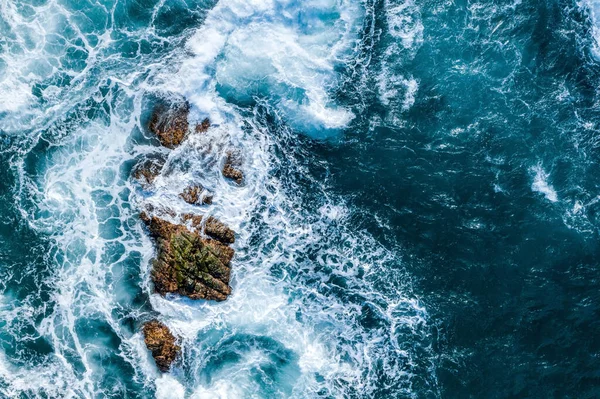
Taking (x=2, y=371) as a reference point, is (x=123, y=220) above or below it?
above

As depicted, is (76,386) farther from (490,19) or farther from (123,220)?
(490,19)

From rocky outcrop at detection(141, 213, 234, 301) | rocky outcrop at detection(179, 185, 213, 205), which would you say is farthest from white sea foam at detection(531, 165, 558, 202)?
rocky outcrop at detection(179, 185, 213, 205)

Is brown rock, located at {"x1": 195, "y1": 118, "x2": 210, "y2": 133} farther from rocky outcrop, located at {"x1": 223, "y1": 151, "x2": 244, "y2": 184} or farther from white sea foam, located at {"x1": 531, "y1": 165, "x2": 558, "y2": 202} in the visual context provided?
white sea foam, located at {"x1": 531, "y1": 165, "x2": 558, "y2": 202}

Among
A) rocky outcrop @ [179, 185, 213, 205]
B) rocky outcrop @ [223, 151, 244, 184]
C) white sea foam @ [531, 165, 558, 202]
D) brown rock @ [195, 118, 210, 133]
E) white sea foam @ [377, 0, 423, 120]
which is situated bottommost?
rocky outcrop @ [179, 185, 213, 205]

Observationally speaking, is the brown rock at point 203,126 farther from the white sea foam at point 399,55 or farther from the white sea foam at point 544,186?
the white sea foam at point 544,186

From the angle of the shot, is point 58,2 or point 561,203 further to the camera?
point 58,2

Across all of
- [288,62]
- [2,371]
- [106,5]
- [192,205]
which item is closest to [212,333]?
[192,205]

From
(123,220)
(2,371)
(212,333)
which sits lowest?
(2,371)
